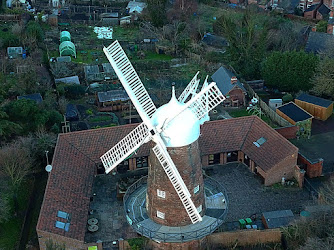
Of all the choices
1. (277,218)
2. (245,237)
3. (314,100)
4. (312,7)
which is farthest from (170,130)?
(312,7)

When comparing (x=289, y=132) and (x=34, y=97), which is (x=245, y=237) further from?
(x=34, y=97)

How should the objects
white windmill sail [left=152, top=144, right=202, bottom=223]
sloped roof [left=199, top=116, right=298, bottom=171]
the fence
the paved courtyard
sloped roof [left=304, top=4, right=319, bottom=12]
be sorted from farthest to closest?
sloped roof [left=304, top=4, right=319, bottom=12] → the fence → sloped roof [left=199, top=116, right=298, bottom=171] → the paved courtyard → white windmill sail [left=152, top=144, right=202, bottom=223]

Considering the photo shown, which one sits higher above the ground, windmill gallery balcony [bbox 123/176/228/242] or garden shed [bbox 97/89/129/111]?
windmill gallery balcony [bbox 123/176/228/242]

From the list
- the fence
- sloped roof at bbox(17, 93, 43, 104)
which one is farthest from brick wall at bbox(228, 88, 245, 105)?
sloped roof at bbox(17, 93, 43, 104)

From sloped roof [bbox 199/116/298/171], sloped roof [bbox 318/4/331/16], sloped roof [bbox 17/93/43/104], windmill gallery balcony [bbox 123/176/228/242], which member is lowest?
sloped roof [bbox 17/93/43/104]

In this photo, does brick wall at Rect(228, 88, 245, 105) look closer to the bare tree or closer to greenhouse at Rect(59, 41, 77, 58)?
the bare tree

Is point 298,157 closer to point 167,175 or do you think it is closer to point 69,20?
point 167,175

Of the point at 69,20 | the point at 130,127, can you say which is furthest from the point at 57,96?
the point at 69,20
